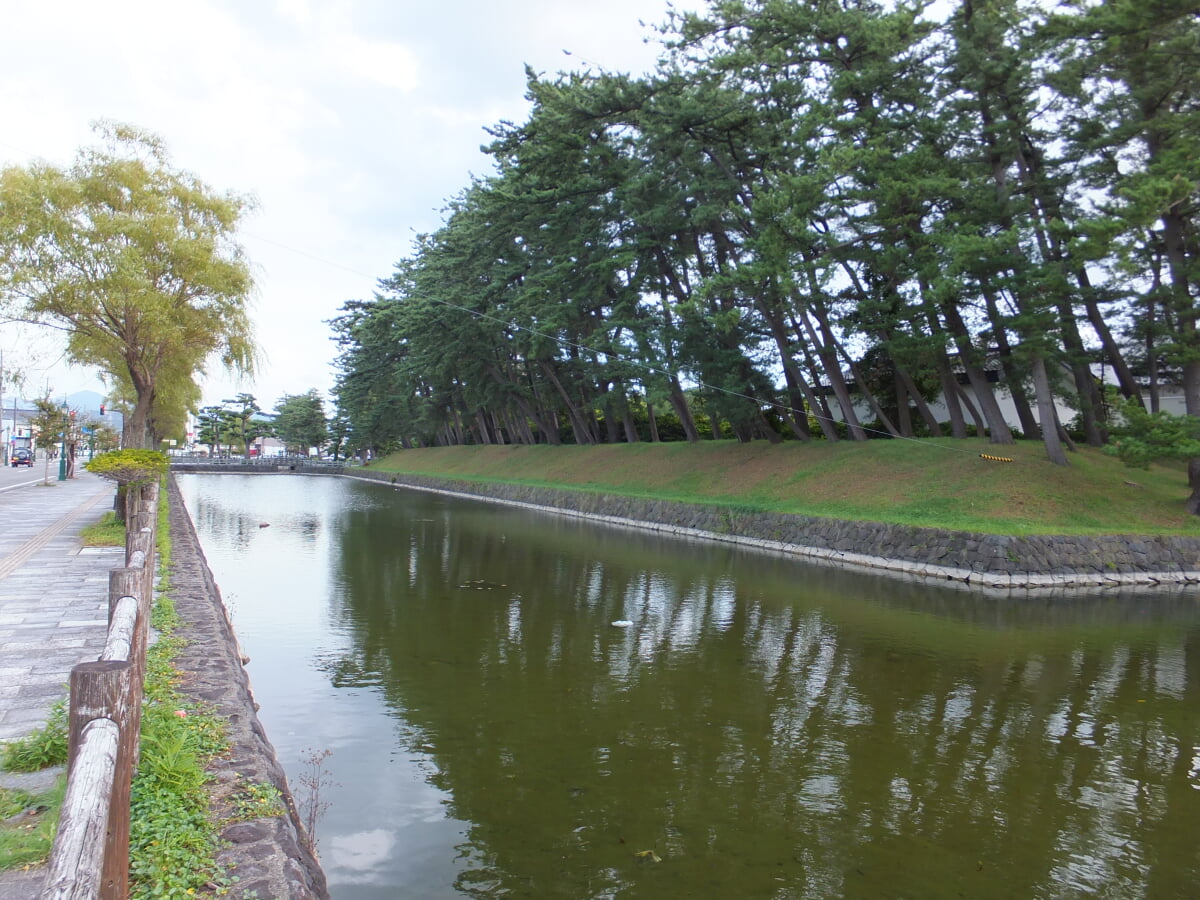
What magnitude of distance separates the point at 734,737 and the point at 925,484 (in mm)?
15297

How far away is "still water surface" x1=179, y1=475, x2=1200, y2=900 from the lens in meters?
4.67

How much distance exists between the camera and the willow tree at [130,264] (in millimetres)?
15367

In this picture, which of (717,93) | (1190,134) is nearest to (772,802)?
(1190,134)

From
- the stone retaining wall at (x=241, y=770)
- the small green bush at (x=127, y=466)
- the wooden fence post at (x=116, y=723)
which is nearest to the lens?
the wooden fence post at (x=116, y=723)

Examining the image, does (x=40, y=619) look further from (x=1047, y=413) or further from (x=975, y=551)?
(x=1047, y=413)

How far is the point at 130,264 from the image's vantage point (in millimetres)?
15453

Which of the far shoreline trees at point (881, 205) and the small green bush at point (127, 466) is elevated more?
the far shoreline trees at point (881, 205)

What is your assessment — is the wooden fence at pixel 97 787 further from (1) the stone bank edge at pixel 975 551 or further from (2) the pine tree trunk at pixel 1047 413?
(2) the pine tree trunk at pixel 1047 413

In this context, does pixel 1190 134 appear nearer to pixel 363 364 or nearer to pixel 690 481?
pixel 690 481

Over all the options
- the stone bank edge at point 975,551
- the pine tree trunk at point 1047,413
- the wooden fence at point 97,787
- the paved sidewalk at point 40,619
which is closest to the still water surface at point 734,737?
the stone bank edge at point 975,551

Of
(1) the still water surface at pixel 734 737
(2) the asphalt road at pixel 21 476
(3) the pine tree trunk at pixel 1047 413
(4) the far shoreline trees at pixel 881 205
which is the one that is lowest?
(1) the still water surface at pixel 734 737

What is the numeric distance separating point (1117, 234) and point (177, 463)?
6933 centimetres

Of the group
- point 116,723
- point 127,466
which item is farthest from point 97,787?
point 127,466

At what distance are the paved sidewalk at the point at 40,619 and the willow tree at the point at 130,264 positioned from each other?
4232 millimetres
